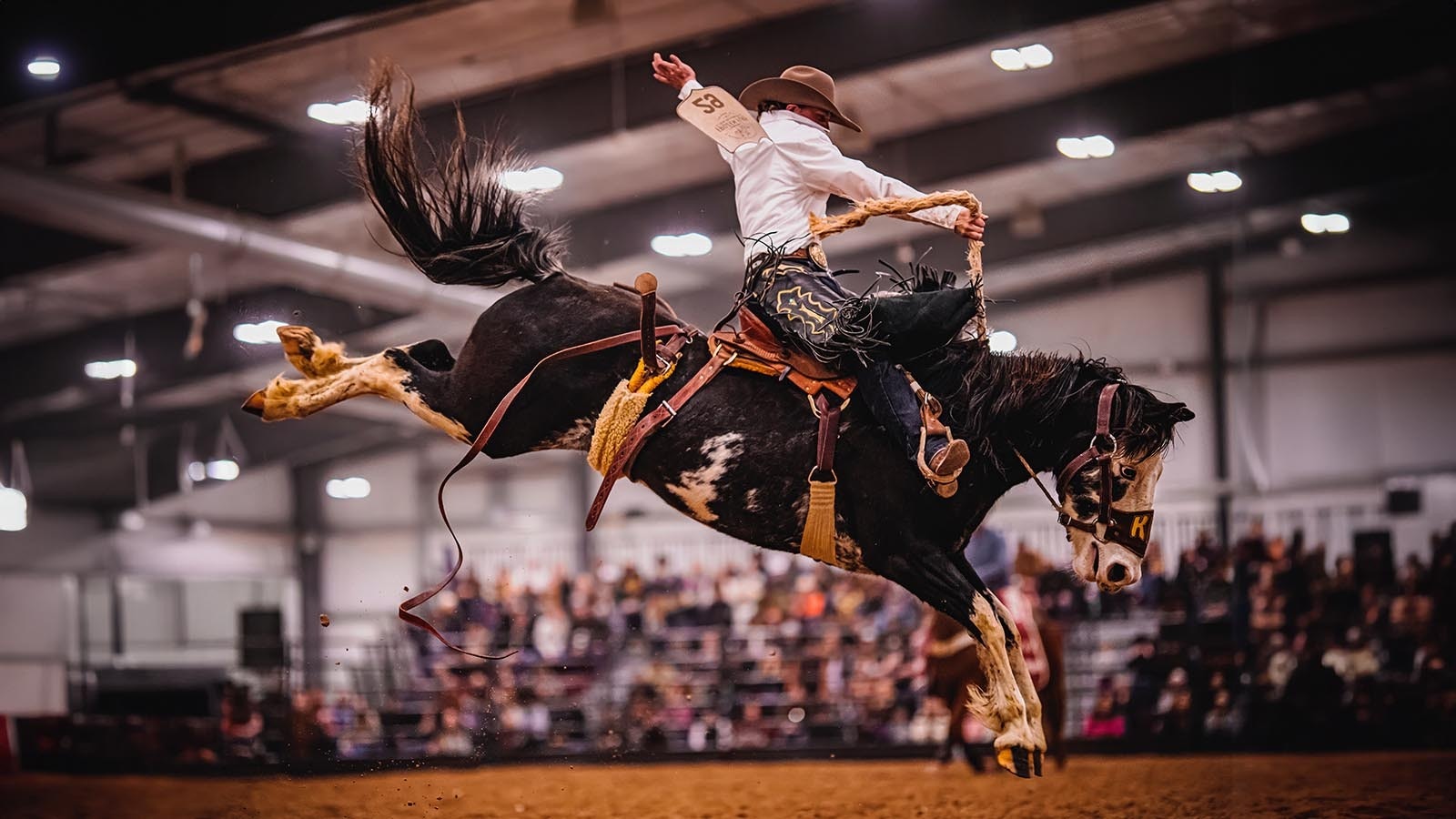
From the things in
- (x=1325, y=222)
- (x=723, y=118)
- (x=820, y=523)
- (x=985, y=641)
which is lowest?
(x=985, y=641)

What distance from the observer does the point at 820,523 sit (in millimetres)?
4441

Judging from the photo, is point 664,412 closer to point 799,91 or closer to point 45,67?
point 799,91

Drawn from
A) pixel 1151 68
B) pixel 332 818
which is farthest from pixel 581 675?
pixel 1151 68

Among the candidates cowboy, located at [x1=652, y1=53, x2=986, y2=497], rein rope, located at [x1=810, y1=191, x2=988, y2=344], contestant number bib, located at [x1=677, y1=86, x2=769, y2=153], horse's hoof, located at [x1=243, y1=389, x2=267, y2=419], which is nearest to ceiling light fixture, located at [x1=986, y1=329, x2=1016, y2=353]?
rein rope, located at [x1=810, y1=191, x2=988, y2=344]

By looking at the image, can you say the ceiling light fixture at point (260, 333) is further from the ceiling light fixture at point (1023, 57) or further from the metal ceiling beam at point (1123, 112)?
the ceiling light fixture at point (1023, 57)

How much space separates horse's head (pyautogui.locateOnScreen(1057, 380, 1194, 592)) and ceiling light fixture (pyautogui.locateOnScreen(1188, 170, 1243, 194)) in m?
3.17

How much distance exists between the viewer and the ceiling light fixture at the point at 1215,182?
23.8 ft

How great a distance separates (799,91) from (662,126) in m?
1.37

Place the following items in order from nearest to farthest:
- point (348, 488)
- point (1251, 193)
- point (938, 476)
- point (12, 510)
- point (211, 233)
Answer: point (938, 476) → point (211, 233) → point (1251, 193) → point (348, 488) → point (12, 510)

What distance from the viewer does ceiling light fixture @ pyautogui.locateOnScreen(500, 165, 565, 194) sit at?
5066 millimetres

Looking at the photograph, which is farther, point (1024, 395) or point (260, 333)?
point (260, 333)

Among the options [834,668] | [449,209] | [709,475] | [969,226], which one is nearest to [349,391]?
[449,209]

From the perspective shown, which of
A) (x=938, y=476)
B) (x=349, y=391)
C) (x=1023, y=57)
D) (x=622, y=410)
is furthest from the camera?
(x=1023, y=57)

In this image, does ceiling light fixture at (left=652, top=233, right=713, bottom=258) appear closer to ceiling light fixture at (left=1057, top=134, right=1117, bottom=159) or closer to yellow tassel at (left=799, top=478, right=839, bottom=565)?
yellow tassel at (left=799, top=478, right=839, bottom=565)
